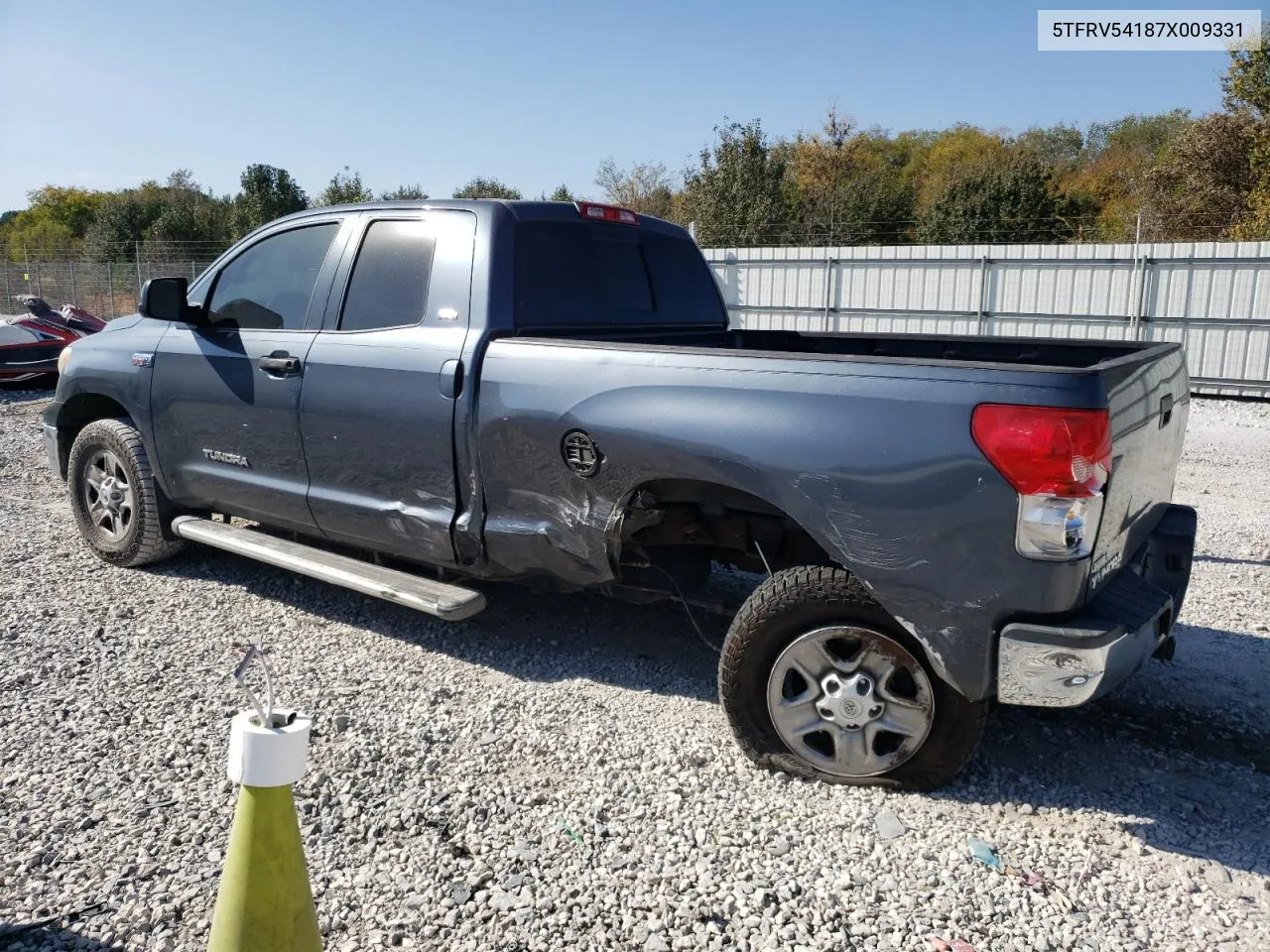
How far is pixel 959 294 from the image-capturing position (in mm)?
Answer: 16172

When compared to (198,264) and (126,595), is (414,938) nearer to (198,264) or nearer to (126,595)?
(126,595)

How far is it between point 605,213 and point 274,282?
1.72m

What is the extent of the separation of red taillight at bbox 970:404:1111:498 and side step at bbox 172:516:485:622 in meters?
2.15

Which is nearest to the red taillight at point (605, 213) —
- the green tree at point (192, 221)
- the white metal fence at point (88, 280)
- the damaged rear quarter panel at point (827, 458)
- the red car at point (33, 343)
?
the damaged rear quarter panel at point (827, 458)

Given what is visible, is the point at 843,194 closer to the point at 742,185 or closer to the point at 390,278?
the point at 742,185

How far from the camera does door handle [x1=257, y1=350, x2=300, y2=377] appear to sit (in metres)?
4.49

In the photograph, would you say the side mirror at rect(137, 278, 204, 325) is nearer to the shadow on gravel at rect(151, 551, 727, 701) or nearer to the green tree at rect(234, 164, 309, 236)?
the shadow on gravel at rect(151, 551, 727, 701)

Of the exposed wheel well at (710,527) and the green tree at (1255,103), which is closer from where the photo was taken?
the exposed wheel well at (710,527)

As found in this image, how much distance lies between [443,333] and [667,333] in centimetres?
132

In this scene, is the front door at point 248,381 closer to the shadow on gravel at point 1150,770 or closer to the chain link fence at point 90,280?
the shadow on gravel at point 1150,770

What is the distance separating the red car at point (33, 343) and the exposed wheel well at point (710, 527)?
1236cm

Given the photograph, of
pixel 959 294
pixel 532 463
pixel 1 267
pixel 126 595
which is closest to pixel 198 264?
pixel 1 267

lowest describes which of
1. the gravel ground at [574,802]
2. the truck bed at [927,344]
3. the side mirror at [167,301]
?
the gravel ground at [574,802]

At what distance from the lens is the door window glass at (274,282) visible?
469 cm
